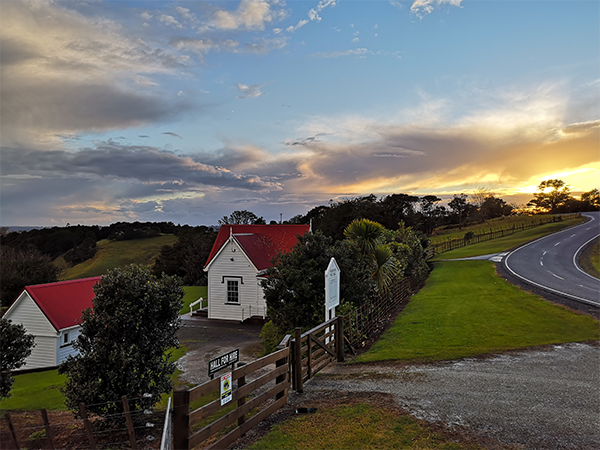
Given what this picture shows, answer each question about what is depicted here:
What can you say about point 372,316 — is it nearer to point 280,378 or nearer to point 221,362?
point 280,378

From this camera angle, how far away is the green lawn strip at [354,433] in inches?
237

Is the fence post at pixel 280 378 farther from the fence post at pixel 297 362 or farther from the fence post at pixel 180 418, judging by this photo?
the fence post at pixel 180 418

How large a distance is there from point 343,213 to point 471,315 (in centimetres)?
5891

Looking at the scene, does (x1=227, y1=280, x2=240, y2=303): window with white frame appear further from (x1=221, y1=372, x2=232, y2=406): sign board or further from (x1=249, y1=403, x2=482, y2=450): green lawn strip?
(x1=221, y1=372, x2=232, y2=406): sign board

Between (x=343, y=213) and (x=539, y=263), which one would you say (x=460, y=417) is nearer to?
(x=539, y=263)

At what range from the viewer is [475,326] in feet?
53.1

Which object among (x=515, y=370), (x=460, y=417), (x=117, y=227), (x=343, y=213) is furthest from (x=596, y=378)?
(x=117, y=227)

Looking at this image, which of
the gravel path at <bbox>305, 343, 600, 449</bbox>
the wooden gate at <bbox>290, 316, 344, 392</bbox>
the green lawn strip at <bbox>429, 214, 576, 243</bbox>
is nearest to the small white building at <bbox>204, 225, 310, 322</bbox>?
the wooden gate at <bbox>290, 316, 344, 392</bbox>

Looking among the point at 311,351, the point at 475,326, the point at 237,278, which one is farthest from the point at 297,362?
the point at 237,278

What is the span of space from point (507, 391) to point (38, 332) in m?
20.8

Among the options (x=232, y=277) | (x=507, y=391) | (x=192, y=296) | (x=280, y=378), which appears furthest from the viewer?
(x=192, y=296)

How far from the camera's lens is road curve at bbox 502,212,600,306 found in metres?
22.4

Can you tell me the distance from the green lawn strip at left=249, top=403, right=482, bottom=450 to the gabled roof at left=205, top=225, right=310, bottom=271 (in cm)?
1790

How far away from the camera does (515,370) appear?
10.6 meters
